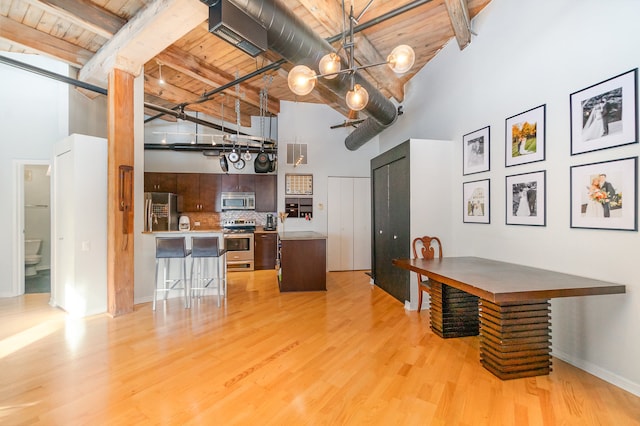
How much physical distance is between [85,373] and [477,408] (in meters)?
3.11

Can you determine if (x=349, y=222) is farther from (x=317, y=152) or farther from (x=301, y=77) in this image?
(x=301, y=77)

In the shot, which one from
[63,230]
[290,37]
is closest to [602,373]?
[290,37]

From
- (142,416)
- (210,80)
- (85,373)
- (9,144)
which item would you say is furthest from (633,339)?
(9,144)

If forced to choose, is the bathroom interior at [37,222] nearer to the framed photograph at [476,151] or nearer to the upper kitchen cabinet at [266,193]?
the upper kitchen cabinet at [266,193]

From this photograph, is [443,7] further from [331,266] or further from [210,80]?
[331,266]

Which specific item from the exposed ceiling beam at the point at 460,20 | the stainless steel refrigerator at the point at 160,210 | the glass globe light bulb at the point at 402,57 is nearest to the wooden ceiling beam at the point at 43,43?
the stainless steel refrigerator at the point at 160,210

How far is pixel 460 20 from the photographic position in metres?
3.43

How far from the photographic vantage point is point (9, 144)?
4.67 meters

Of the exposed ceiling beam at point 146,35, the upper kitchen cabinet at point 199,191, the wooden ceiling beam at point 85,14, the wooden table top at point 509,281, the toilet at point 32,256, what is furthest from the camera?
→ the upper kitchen cabinet at point 199,191

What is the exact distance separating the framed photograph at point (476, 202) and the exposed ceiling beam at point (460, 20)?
1.85m

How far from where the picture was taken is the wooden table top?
2.08 metres

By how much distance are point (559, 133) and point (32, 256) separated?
8.70m

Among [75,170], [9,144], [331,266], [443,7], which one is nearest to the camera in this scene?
[443,7]

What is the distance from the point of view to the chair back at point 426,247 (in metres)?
4.03
